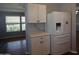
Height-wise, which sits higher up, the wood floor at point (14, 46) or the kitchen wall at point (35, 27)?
the kitchen wall at point (35, 27)

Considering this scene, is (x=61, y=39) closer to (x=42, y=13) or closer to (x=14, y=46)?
(x=42, y=13)

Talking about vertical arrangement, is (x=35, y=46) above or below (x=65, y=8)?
below

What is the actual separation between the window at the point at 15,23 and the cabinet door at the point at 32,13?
4.5 inches

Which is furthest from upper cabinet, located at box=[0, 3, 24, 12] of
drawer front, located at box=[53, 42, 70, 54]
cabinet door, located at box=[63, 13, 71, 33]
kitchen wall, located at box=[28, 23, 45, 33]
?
drawer front, located at box=[53, 42, 70, 54]


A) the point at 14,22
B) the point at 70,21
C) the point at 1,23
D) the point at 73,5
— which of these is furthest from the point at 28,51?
the point at 73,5

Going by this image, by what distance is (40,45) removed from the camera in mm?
1600

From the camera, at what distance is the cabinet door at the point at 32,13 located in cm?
154

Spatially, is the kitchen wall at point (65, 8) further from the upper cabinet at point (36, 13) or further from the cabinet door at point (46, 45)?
the cabinet door at point (46, 45)

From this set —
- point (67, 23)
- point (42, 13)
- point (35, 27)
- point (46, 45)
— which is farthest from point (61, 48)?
point (42, 13)

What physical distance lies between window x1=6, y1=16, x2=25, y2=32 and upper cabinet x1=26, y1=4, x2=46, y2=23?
12 centimetres

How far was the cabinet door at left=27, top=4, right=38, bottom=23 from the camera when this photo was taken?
154 centimetres

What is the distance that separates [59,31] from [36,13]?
1.60ft


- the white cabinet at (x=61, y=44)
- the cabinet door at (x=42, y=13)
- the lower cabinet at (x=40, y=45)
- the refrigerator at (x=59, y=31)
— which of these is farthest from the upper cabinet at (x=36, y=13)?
the white cabinet at (x=61, y=44)

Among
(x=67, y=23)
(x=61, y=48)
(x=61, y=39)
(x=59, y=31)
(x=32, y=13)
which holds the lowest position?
(x=61, y=48)
